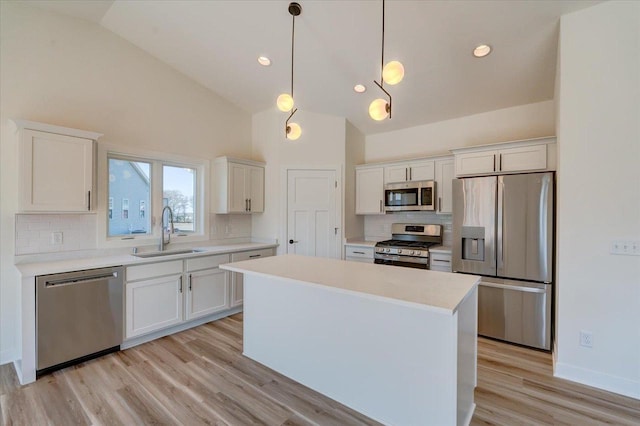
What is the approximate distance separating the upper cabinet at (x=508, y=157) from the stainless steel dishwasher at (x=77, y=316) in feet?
13.0

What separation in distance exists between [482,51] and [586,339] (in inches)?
106

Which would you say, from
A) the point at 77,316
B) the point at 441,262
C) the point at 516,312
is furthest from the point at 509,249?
the point at 77,316

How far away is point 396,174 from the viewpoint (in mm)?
4355

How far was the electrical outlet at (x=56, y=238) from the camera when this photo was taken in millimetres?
2920

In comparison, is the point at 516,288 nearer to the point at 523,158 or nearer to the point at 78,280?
the point at 523,158

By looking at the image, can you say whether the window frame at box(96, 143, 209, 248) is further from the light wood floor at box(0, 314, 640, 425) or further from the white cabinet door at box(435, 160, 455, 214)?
the white cabinet door at box(435, 160, 455, 214)

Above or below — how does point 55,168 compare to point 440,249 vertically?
above

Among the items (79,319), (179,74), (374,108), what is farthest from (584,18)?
(79,319)

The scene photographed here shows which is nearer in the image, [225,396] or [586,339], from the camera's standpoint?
[225,396]

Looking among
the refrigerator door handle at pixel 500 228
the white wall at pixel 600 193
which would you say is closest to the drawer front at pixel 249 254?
the refrigerator door handle at pixel 500 228

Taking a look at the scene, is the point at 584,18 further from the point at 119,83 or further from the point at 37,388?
the point at 37,388

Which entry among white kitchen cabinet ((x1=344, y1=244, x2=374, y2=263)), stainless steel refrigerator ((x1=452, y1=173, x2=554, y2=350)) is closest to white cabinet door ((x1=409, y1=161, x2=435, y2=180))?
stainless steel refrigerator ((x1=452, y1=173, x2=554, y2=350))

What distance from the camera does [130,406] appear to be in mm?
2119

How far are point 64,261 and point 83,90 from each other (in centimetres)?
181
